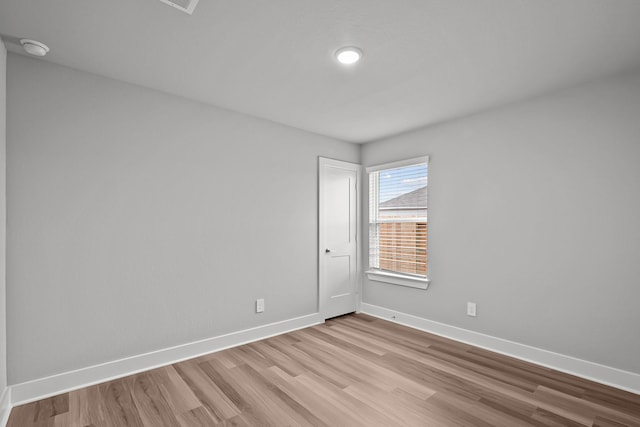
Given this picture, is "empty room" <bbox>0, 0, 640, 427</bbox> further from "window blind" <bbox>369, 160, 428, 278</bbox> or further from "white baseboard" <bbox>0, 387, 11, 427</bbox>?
"window blind" <bbox>369, 160, 428, 278</bbox>

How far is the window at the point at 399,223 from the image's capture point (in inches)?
155

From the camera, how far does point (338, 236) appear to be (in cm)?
437

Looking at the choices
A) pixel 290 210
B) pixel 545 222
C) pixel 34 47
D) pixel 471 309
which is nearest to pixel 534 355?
pixel 471 309

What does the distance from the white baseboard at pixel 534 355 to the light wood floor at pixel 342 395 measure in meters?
0.09

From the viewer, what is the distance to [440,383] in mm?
2535

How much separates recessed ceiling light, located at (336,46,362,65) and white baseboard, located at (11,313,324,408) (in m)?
2.77

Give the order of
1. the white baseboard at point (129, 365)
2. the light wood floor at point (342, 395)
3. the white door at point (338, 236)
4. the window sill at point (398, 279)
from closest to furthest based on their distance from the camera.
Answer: the light wood floor at point (342, 395), the white baseboard at point (129, 365), the window sill at point (398, 279), the white door at point (338, 236)

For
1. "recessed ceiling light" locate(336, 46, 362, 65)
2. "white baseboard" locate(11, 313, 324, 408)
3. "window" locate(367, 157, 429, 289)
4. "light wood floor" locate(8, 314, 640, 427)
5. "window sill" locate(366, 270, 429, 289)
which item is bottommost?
"light wood floor" locate(8, 314, 640, 427)

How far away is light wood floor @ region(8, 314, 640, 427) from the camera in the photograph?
2076 millimetres

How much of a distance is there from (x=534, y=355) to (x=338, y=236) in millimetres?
2449

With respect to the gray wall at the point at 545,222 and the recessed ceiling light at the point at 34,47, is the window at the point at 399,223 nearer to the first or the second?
the gray wall at the point at 545,222

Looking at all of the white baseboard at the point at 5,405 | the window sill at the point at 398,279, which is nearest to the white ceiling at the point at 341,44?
the window sill at the point at 398,279

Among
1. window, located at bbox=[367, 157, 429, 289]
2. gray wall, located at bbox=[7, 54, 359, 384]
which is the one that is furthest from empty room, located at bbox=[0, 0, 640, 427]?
A: window, located at bbox=[367, 157, 429, 289]

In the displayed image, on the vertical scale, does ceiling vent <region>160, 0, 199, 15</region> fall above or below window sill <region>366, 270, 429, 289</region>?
above
